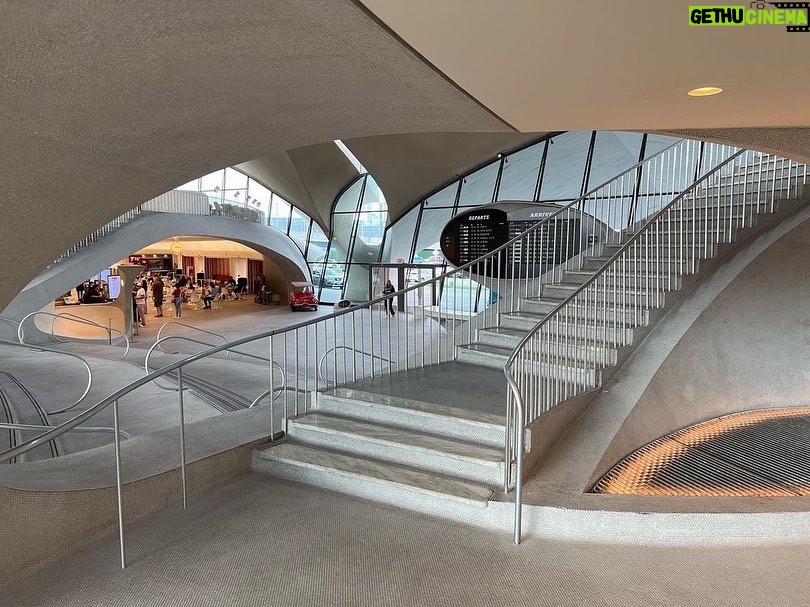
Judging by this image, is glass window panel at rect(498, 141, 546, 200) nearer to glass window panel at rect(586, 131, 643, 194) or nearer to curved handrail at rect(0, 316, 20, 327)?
glass window panel at rect(586, 131, 643, 194)

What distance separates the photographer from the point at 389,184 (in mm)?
18359

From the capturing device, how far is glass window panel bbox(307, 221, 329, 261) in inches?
917

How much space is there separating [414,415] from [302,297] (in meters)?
16.2

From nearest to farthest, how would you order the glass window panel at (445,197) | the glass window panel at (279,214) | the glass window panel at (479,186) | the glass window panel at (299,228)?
the glass window panel at (479,186)
the glass window panel at (445,197)
the glass window panel at (299,228)
the glass window panel at (279,214)

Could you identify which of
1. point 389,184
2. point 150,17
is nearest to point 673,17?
point 150,17

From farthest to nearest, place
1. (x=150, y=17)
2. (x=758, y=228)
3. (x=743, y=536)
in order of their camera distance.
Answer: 1. (x=758, y=228)
2. (x=743, y=536)
3. (x=150, y=17)

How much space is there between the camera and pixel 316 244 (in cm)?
2347

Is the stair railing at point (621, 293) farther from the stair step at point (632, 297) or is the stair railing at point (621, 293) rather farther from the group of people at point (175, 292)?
the group of people at point (175, 292)

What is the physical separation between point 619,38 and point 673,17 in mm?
257

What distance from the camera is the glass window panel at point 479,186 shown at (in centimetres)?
1678

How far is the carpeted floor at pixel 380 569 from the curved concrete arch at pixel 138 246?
777cm

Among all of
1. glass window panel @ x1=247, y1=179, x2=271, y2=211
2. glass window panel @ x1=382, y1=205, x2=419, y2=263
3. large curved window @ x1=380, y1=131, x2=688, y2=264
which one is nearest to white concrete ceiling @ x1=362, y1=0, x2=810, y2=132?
large curved window @ x1=380, y1=131, x2=688, y2=264

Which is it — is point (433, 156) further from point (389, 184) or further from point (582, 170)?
point (582, 170)

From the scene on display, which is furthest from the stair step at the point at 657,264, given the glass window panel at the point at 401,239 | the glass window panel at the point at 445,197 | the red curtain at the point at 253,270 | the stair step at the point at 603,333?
the red curtain at the point at 253,270
